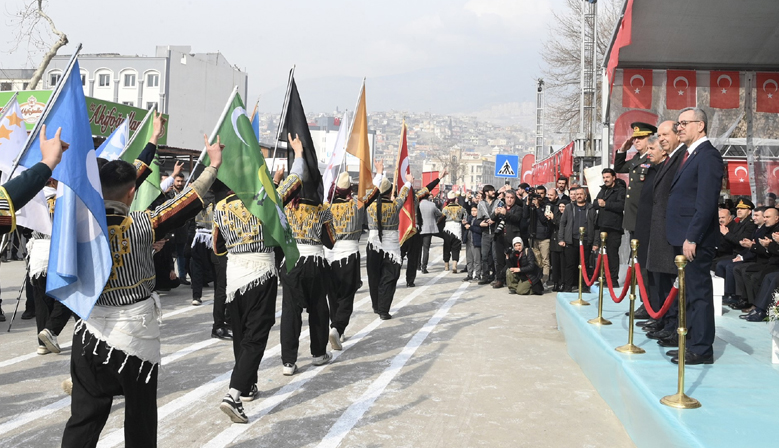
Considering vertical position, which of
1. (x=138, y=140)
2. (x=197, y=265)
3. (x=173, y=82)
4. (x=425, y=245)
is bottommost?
(x=197, y=265)

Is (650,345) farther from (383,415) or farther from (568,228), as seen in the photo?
(568,228)

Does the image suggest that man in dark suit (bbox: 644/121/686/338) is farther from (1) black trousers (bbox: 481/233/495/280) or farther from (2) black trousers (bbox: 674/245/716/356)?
(1) black trousers (bbox: 481/233/495/280)

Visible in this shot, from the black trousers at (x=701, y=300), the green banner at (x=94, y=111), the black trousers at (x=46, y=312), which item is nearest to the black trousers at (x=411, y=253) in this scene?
the black trousers at (x=46, y=312)

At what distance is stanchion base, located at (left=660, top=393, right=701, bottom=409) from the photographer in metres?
4.59

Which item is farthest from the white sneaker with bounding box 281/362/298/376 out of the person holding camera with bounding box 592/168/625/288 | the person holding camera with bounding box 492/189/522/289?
the person holding camera with bounding box 492/189/522/289

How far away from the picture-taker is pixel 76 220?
11.5 ft

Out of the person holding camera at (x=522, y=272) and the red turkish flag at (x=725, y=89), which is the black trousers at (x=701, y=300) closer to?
the red turkish flag at (x=725, y=89)

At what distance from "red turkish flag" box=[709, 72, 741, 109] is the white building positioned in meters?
45.4

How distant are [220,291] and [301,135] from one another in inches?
107

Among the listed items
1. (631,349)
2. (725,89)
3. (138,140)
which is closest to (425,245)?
(725,89)

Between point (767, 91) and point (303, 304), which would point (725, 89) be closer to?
point (767, 91)

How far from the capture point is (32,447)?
4.93 meters

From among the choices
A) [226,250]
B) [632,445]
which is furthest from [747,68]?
[226,250]

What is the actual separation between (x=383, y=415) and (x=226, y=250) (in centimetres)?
213
